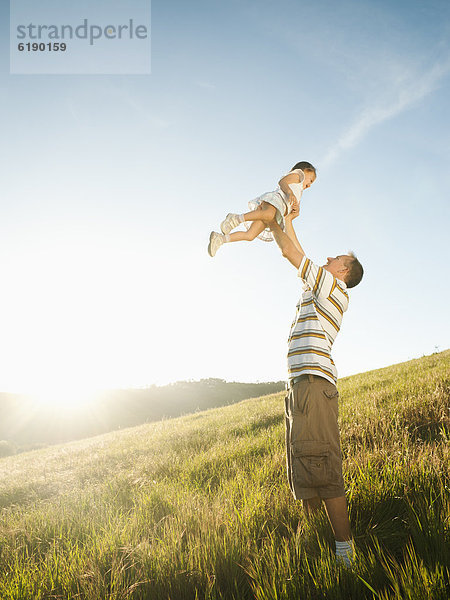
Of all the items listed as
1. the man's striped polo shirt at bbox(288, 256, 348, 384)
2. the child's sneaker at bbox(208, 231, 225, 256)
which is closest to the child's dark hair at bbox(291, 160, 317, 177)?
the child's sneaker at bbox(208, 231, 225, 256)

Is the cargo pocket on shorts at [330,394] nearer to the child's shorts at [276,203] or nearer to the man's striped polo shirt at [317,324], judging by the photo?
the man's striped polo shirt at [317,324]

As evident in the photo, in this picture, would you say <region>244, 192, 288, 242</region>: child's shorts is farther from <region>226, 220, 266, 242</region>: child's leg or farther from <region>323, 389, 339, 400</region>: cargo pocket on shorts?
<region>323, 389, 339, 400</region>: cargo pocket on shorts

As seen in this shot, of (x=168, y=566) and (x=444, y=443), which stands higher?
(x=444, y=443)

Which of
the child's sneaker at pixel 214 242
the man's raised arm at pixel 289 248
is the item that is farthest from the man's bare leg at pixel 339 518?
the child's sneaker at pixel 214 242

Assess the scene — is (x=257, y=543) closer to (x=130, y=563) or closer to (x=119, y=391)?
(x=130, y=563)

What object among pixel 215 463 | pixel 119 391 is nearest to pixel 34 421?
pixel 119 391

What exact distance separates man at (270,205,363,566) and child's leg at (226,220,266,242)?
1.84ft

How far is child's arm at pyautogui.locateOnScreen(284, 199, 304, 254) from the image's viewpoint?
118 inches

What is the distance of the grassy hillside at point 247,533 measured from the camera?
76.8 inches

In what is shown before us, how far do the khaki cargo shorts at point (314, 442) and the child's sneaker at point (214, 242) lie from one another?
1507 mm

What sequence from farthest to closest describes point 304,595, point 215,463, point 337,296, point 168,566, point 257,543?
1. point 215,463
2. point 337,296
3. point 257,543
4. point 168,566
5. point 304,595

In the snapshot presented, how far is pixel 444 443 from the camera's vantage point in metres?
3.54

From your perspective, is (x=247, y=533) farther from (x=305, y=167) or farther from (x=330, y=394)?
(x=305, y=167)

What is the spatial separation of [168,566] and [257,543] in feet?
2.10
